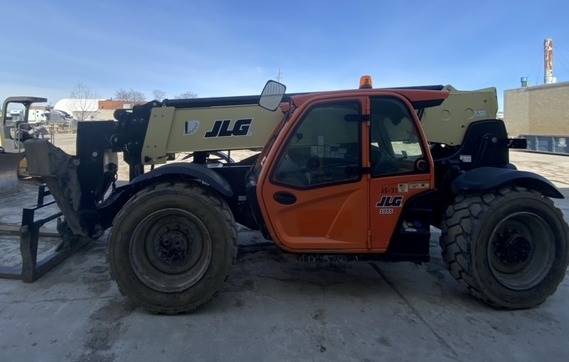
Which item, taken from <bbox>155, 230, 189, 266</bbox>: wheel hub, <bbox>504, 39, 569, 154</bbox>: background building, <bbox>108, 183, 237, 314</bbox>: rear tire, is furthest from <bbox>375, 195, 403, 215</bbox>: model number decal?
<bbox>504, 39, 569, 154</bbox>: background building

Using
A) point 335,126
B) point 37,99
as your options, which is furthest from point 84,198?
point 37,99

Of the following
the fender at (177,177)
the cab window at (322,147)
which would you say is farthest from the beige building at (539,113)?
the fender at (177,177)

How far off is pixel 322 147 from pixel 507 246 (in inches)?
77.0

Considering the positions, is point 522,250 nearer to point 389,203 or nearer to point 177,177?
point 389,203

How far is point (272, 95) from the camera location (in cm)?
418

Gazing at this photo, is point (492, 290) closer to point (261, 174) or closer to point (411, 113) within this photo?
point (411, 113)

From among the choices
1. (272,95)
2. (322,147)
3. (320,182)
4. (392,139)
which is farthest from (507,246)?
(272,95)

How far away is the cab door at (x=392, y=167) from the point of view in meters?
3.99

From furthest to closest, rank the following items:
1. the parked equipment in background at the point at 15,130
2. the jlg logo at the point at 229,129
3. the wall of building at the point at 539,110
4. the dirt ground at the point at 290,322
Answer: the wall of building at the point at 539,110 < the parked equipment in background at the point at 15,130 < the jlg logo at the point at 229,129 < the dirt ground at the point at 290,322

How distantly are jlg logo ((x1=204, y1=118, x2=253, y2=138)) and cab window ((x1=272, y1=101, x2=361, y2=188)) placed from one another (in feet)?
2.46

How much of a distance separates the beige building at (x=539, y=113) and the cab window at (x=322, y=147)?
81.5 feet

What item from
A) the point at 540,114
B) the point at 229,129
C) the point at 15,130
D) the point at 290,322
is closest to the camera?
the point at 290,322

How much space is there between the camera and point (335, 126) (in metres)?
4.02

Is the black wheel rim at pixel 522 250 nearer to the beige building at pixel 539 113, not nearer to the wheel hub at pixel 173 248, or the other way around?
the wheel hub at pixel 173 248
